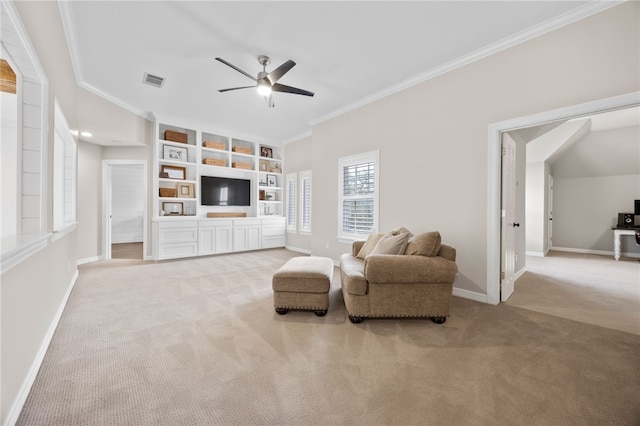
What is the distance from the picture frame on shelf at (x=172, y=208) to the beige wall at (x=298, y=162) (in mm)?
2665

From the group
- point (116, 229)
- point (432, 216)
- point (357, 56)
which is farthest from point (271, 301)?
point (116, 229)

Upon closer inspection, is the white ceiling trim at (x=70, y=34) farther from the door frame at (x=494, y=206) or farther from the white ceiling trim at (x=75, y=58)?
the door frame at (x=494, y=206)

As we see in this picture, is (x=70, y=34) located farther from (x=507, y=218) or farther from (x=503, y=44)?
(x=507, y=218)

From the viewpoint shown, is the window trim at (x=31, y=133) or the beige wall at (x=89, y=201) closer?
the window trim at (x=31, y=133)

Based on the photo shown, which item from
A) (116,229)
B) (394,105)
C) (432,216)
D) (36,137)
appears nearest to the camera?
(36,137)

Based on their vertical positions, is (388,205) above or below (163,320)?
above

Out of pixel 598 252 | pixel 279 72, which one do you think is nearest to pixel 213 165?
pixel 279 72

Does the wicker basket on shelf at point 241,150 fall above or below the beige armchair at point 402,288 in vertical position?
above

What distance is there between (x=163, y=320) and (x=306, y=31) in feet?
10.7

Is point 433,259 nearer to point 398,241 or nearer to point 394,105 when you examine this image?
point 398,241

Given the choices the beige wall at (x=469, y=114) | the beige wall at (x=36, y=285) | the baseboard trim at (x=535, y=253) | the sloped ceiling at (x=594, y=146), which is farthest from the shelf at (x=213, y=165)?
the baseboard trim at (x=535, y=253)

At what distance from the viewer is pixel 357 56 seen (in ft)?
10.3

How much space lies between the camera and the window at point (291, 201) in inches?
270

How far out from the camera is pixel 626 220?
19.3 feet
